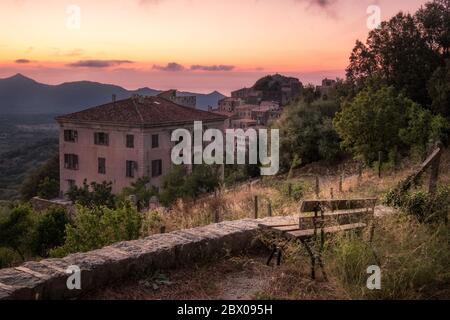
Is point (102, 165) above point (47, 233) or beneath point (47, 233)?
beneath

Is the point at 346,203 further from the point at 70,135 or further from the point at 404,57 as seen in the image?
the point at 70,135

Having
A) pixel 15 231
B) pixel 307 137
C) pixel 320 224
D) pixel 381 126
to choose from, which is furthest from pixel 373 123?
pixel 320 224

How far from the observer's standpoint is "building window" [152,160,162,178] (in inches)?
1393

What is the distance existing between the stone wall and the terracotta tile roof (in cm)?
2808

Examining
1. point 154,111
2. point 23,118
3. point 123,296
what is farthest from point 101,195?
point 23,118

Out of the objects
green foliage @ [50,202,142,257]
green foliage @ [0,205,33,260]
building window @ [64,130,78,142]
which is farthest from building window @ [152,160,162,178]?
green foliage @ [50,202,142,257]

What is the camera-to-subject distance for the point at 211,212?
10602 mm

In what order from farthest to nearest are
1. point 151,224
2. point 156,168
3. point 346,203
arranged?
1. point 156,168
2. point 151,224
3. point 346,203

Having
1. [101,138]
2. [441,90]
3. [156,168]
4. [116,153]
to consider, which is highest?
[441,90]

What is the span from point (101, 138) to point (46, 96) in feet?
162

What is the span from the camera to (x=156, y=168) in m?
35.7

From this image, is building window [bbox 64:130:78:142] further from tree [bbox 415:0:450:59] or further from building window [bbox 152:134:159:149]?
tree [bbox 415:0:450:59]

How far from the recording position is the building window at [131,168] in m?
34.6
